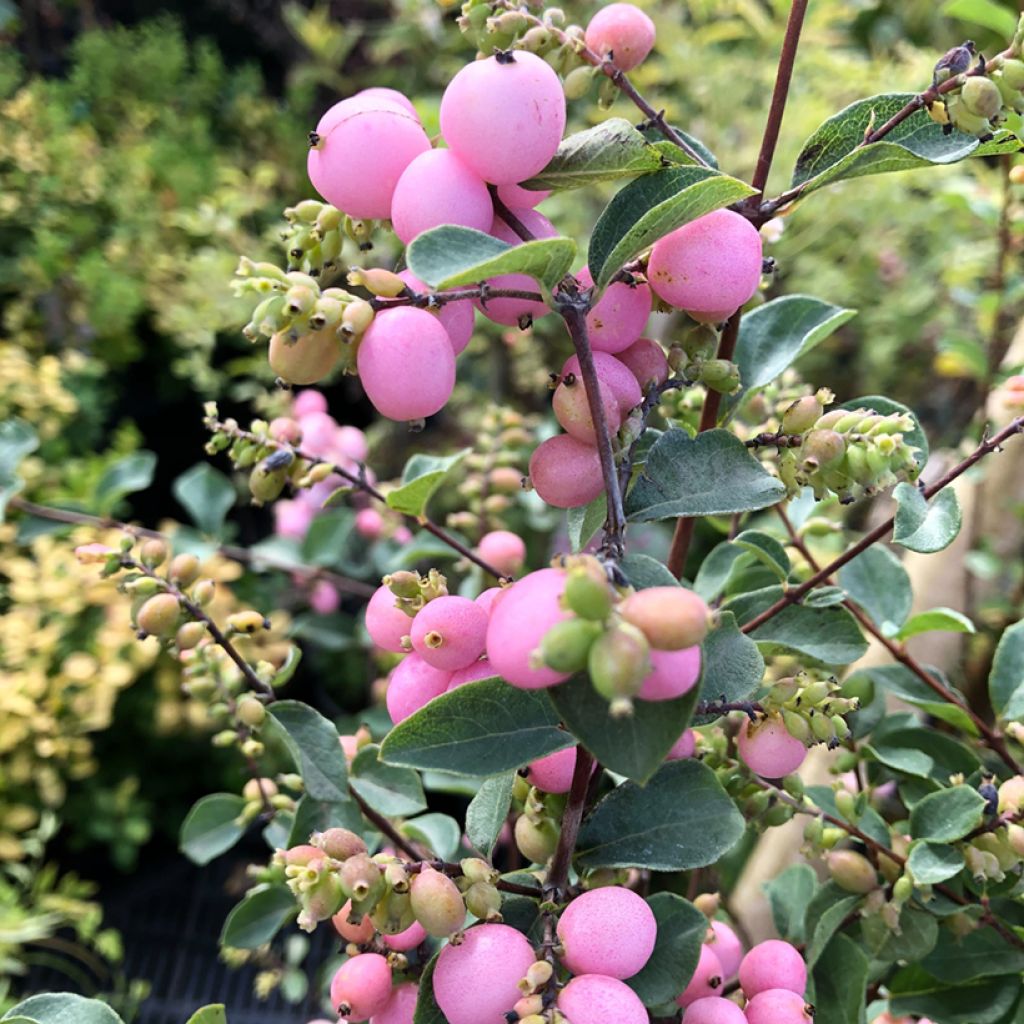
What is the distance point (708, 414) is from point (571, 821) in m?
0.18

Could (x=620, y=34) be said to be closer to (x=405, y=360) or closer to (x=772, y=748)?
(x=405, y=360)

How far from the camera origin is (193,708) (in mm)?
1041

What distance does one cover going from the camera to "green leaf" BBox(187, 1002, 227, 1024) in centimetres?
32

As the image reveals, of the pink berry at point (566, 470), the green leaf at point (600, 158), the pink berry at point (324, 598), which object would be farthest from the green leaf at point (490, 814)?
the pink berry at point (324, 598)

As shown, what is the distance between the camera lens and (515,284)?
0.96 ft

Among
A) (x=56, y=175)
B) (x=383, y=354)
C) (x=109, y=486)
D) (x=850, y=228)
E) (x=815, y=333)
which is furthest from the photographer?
(x=850, y=228)

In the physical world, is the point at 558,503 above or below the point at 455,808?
above

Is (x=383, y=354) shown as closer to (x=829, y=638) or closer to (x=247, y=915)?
(x=829, y=638)

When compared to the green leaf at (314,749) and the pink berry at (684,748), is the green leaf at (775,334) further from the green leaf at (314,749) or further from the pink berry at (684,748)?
the green leaf at (314,749)

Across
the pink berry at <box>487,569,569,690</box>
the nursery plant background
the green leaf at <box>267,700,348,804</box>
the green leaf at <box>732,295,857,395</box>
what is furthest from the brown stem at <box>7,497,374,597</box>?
the pink berry at <box>487,569,569,690</box>

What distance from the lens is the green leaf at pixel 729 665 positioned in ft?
1.03

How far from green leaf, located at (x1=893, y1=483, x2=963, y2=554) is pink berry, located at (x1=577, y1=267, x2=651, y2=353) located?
0.11 m

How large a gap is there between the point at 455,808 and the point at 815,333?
0.80m

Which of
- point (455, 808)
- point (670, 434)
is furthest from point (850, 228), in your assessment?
point (670, 434)
